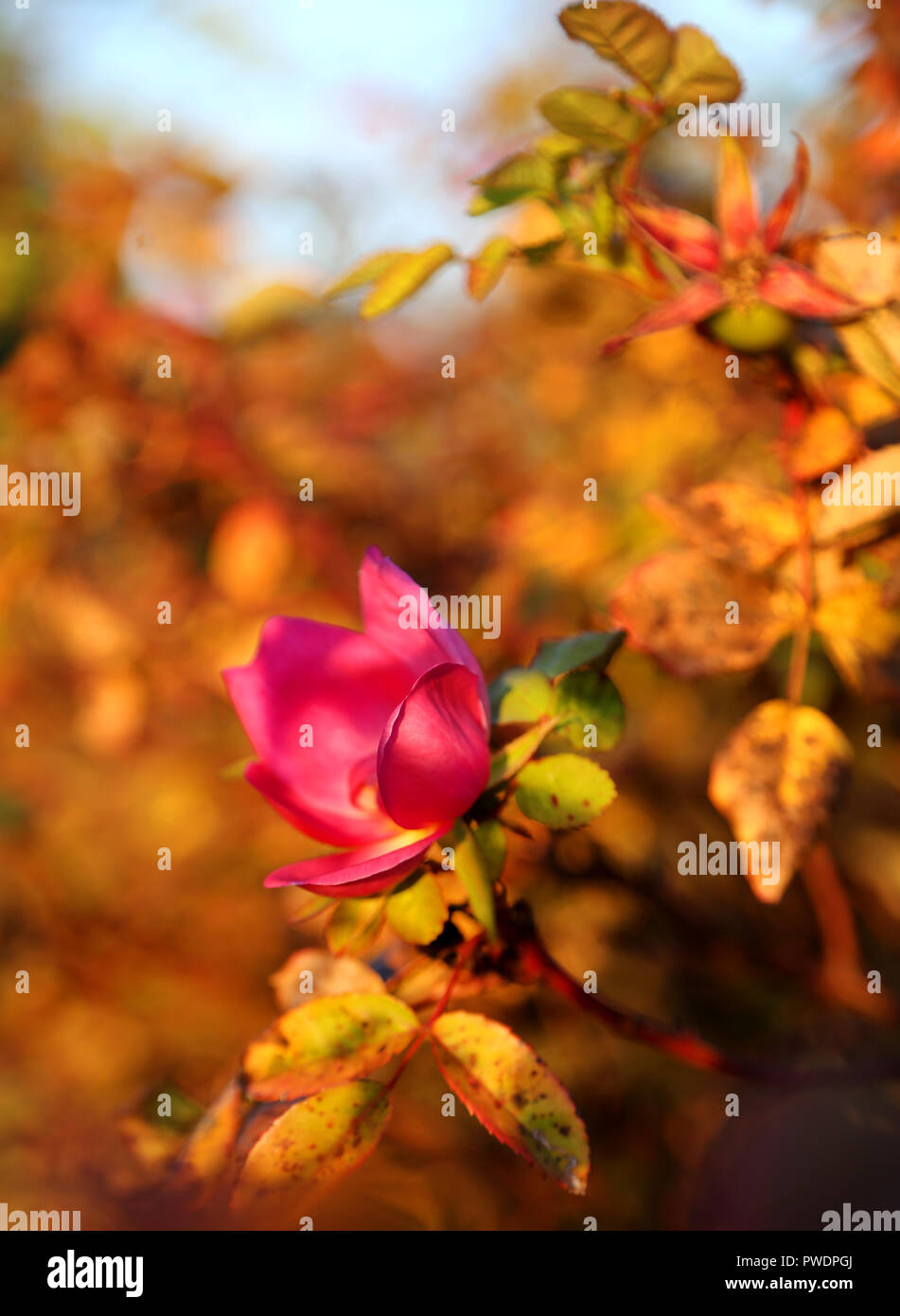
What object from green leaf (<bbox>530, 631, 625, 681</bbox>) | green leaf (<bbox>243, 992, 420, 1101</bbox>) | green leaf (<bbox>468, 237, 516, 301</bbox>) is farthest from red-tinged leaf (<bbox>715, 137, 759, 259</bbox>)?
green leaf (<bbox>243, 992, 420, 1101</bbox>)

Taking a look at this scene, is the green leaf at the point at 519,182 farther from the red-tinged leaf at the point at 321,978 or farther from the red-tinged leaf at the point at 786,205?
the red-tinged leaf at the point at 321,978

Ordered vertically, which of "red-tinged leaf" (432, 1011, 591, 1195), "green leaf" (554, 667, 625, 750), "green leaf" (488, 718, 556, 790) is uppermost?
"green leaf" (554, 667, 625, 750)

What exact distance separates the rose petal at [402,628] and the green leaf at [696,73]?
0.30 metres

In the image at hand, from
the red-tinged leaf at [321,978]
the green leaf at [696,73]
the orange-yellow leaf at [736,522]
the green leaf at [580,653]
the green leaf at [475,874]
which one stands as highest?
the green leaf at [696,73]

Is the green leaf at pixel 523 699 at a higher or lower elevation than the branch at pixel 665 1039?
higher

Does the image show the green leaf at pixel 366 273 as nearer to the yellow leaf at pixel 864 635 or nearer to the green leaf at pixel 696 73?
the green leaf at pixel 696 73

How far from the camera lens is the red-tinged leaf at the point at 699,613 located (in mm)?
584

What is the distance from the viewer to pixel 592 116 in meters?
0.57

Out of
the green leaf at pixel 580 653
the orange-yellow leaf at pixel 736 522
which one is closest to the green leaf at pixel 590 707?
the green leaf at pixel 580 653

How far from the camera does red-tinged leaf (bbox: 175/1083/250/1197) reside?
56cm

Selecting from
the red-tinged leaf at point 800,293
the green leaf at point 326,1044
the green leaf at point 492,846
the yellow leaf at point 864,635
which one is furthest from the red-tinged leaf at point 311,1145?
the red-tinged leaf at point 800,293

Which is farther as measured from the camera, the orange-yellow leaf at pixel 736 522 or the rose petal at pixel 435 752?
the orange-yellow leaf at pixel 736 522

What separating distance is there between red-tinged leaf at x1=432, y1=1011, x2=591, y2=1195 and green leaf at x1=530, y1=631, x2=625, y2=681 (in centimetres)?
18

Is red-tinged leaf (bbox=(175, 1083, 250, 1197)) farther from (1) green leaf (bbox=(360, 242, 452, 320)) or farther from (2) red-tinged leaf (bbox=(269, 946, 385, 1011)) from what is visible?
(1) green leaf (bbox=(360, 242, 452, 320))
